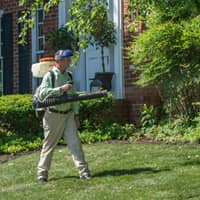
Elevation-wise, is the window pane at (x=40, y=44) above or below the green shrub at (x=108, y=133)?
above

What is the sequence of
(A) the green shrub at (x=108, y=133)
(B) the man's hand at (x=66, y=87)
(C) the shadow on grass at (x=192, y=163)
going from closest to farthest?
1. (B) the man's hand at (x=66, y=87)
2. (C) the shadow on grass at (x=192, y=163)
3. (A) the green shrub at (x=108, y=133)

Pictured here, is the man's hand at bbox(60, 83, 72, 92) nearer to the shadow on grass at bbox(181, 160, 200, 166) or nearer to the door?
the shadow on grass at bbox(181, 160, 200, 166)

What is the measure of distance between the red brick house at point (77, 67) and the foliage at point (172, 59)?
50.3 inches

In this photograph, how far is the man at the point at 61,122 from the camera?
337 inches

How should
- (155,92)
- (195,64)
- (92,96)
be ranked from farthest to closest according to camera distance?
(155,92), (195,64), (92,96)

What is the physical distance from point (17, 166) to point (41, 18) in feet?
22.9

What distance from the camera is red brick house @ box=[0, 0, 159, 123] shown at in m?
13.8

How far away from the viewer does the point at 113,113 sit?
13625mm

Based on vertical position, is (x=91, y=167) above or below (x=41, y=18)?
below

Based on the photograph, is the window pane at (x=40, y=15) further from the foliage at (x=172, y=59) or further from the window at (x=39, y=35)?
the foliage at (x=172, y=59)

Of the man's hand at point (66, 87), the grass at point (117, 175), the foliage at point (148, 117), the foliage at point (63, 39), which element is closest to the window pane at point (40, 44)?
the foliage at point (63, 39)

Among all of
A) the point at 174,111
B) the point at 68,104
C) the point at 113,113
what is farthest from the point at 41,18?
the point at 68,104

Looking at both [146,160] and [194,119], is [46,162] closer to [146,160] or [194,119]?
[146,160]

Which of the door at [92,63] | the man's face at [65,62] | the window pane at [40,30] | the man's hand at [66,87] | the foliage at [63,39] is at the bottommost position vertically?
the man's hand at [66,87]
